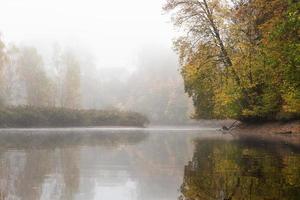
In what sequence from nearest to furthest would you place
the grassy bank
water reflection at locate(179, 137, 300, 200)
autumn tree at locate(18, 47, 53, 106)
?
water reflection at locate(179, 137, 300, 200)
the grassy bank
autumn tree at locate(18, 47, 53, 106)

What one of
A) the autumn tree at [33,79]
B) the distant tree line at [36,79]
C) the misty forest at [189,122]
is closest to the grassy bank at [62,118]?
the misty forest at [189,122]

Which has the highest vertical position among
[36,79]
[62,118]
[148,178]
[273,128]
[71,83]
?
[36,79]

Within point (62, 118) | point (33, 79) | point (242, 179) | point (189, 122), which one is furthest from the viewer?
point (189, 122)

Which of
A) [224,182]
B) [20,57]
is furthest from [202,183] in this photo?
[20,57]

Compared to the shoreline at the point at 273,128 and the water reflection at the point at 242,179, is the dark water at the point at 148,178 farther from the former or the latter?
the shoreline at the point at 273,128

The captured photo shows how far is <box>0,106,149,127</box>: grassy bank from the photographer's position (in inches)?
1719

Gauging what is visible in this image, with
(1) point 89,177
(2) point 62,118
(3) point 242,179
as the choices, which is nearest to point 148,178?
(1) point 89,177

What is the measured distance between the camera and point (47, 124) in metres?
47.5

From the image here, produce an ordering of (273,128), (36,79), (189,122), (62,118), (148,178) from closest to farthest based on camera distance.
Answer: (148,178), (273,128), (62,118), (36,79), (189,122)

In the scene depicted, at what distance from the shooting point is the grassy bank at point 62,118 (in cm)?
4366

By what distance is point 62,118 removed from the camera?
49219 mm

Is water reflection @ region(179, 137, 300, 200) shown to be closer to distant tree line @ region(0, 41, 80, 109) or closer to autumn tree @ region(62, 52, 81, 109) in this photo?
distant tree line @ region(0, 41, 80, 109)

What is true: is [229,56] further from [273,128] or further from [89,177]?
[89,177]

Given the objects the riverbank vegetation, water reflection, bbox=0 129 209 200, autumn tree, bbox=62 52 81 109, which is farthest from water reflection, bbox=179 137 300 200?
autumn tree, bbox=62 52 81 109
